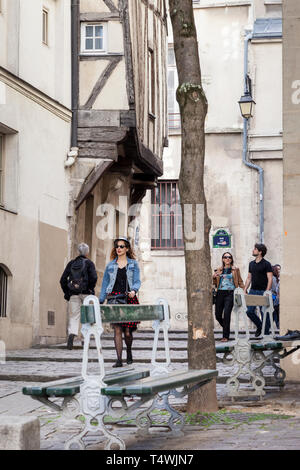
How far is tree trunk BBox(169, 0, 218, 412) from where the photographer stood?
852 cm

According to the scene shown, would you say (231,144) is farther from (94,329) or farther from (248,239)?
(94,329)

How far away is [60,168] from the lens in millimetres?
18906

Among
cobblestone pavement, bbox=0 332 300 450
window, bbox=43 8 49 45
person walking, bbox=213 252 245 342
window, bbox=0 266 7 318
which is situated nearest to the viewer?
cobblestone pavement, bbox=0 332 300 450

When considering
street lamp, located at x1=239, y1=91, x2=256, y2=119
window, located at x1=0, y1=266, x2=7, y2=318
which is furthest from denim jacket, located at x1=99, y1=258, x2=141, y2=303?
street lamp, located at x1=239, y1=91, x2=256, y2=119

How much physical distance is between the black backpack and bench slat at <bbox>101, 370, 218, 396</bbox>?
8250 mm

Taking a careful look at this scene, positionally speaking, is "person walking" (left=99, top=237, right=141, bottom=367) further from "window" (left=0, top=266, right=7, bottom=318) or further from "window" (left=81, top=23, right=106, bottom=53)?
"window" (left=81, top=23, right=106, bottom=53)

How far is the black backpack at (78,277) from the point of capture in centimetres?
1611

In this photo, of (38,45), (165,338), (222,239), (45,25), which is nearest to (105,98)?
(45,25)

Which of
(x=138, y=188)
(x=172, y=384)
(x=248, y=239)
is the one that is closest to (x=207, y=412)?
(x=172, y=384)

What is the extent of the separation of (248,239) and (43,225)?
10668 mm

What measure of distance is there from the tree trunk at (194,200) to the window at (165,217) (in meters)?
19.9

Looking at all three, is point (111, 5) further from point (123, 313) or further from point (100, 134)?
point (123, 313)

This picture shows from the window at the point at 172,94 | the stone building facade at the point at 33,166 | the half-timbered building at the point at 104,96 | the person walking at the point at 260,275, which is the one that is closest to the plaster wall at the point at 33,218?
the stone building facade at the point at 33,166

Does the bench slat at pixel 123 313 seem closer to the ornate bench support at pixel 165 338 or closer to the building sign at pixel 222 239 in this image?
the ornate bench support at pixel 165 338
